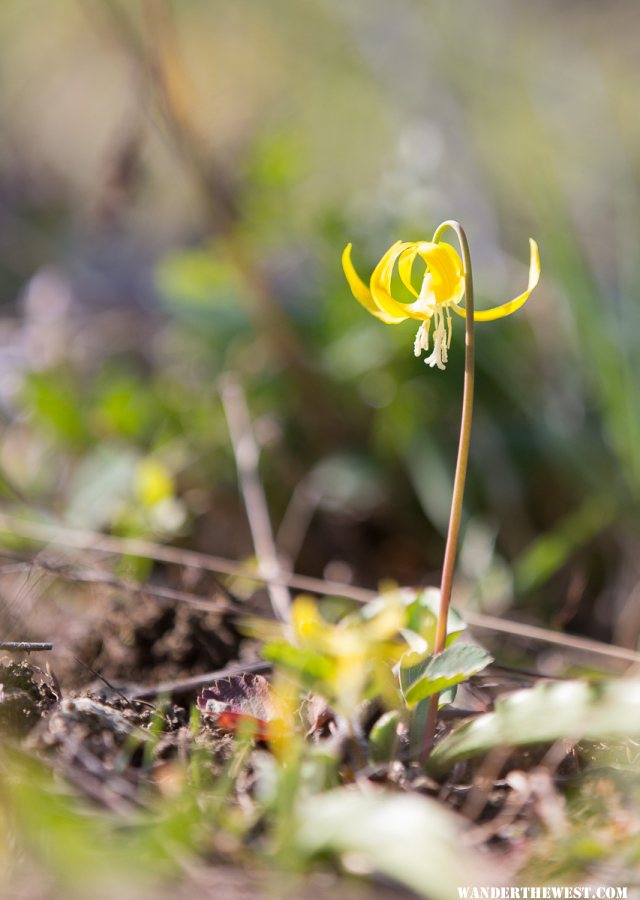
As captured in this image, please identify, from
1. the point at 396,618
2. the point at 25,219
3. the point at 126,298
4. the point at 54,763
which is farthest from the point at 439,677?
the point at 25,219

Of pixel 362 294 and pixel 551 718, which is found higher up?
pixel 362 294

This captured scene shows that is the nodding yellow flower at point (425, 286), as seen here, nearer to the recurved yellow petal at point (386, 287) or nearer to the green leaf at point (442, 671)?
the recurved yellow petal at point (386, 287)

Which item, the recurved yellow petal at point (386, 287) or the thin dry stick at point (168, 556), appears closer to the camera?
the recurved yellow petal at point (386, 287)

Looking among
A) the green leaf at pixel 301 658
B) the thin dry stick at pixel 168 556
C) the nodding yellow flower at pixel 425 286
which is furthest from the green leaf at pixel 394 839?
the thin dry stick at pixel 168 556

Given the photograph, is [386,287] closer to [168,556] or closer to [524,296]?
[524,296]

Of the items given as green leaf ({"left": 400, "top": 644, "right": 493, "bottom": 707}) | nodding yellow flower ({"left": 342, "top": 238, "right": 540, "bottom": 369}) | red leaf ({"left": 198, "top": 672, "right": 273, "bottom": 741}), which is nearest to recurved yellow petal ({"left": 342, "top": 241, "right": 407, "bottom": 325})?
nodding yellow flower ({"left": 342, "top": 238, "right": 540, "bottom": 369})

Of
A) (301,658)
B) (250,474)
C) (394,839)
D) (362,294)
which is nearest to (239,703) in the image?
(301,658)
